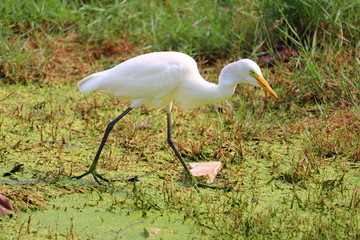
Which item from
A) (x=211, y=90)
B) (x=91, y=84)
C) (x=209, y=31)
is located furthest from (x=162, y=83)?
(x=209, y=31)

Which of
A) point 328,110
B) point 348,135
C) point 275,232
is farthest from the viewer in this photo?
point 328,110

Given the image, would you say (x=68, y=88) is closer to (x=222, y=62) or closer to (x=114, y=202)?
(x=222, y=62)

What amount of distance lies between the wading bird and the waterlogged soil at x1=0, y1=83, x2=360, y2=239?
0.29 m

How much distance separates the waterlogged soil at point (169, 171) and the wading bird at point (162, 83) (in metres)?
0.29

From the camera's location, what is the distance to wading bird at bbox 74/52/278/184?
151 inches

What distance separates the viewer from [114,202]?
343cm

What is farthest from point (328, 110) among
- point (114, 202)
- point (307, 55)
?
point (114, 202)

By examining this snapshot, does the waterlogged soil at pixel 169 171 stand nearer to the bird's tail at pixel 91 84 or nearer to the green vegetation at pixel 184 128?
the green vegetation at pixel 184 128

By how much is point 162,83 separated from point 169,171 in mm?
592

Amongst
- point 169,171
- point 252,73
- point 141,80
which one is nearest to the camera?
point 252,73

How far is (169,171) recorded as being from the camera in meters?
4.00

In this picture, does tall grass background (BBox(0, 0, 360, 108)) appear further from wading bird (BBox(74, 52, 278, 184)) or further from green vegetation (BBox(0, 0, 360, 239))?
wading bird (BBox(74, 52, 278, 184))

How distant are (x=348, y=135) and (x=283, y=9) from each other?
1.83 metres

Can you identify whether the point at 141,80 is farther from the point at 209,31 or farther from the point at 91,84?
the point at 209,31
